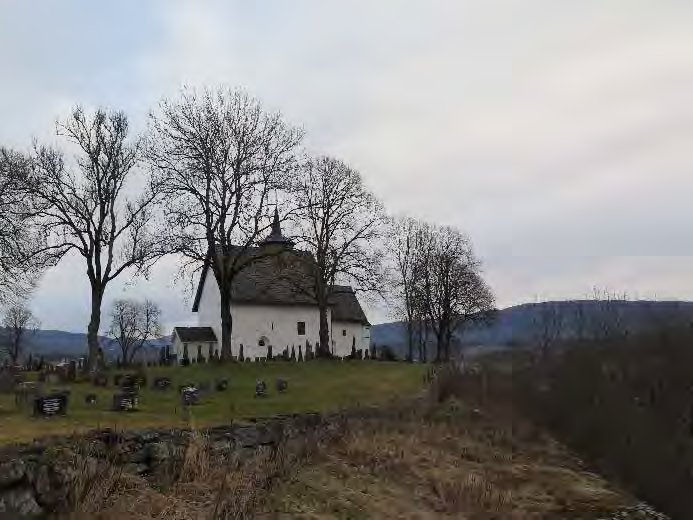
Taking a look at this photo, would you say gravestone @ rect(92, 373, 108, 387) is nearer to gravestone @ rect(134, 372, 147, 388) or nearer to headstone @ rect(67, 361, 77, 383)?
headstone @ rect(67, 361, 77, 383)

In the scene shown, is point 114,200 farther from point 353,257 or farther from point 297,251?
point 353,257

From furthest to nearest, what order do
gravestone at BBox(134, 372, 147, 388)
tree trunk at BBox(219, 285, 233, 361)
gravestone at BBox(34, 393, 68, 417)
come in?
tree trunk at BBox(219, 285, 233, 361)
gravestone at BBox(134, 372, 147, 388)
gravestone at BBox(34, 393, 68, 417)

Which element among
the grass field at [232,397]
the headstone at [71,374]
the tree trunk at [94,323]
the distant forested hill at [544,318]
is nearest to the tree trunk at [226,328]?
the grass field at [232,397]

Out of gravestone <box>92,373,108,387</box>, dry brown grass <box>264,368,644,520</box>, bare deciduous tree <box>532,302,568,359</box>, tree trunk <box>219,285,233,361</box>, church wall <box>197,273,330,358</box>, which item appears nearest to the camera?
dry brown grass <box>264,368,644,520</box>

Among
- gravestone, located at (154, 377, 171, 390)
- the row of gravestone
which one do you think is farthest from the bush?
gravestone, located at (154, 377, 171, 390)

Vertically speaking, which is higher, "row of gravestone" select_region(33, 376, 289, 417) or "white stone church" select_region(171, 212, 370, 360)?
"white stone church" select_region(171, 212, 370, 360)

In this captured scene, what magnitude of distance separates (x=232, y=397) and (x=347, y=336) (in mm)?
32696

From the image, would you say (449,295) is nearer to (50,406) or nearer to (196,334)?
(196,334)

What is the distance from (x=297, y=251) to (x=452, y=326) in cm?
1798

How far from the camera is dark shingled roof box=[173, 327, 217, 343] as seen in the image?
46125 mm

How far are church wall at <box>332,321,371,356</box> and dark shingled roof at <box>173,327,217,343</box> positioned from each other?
10.3 meters

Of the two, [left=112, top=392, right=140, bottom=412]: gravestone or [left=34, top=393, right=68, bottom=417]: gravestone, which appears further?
[left=112, top=392, right=140, bottom=412]: gravestone

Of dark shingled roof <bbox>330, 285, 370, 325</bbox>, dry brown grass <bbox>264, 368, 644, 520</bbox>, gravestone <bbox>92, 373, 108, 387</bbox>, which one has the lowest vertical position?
dry brown grass <bbox>264, 368, 644, 520</bbox>

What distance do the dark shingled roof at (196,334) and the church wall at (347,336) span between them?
10.3m
